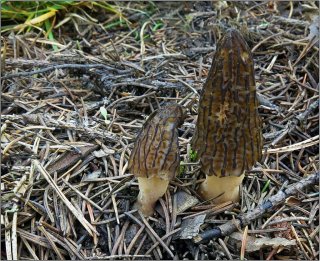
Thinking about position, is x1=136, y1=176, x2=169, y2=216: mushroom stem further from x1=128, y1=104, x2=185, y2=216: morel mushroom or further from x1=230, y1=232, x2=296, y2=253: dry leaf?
x1=230, y1=232, x2=296, y2=253: dry leaf

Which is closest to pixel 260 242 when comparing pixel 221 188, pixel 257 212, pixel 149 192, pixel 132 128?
pixel 257 212

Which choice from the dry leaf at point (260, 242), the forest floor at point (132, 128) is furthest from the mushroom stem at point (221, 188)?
the dry leaf at point (260, 242)

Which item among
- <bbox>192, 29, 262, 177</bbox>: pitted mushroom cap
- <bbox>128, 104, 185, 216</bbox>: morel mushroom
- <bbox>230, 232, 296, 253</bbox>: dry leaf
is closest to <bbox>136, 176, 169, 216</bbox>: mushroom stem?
<bbox>128, 104, 185, 216</bbox>: morel mushroom

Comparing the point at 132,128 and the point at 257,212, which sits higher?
the point at 132,128

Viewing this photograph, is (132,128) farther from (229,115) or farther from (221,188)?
(229,115)

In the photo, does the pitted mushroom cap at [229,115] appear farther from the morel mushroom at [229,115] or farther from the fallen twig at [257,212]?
the fallen twig at [257,212]

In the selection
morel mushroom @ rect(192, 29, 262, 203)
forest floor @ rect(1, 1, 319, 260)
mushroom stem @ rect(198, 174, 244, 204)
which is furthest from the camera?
mushroom stem @ rect(198, 174, 244, 204)
